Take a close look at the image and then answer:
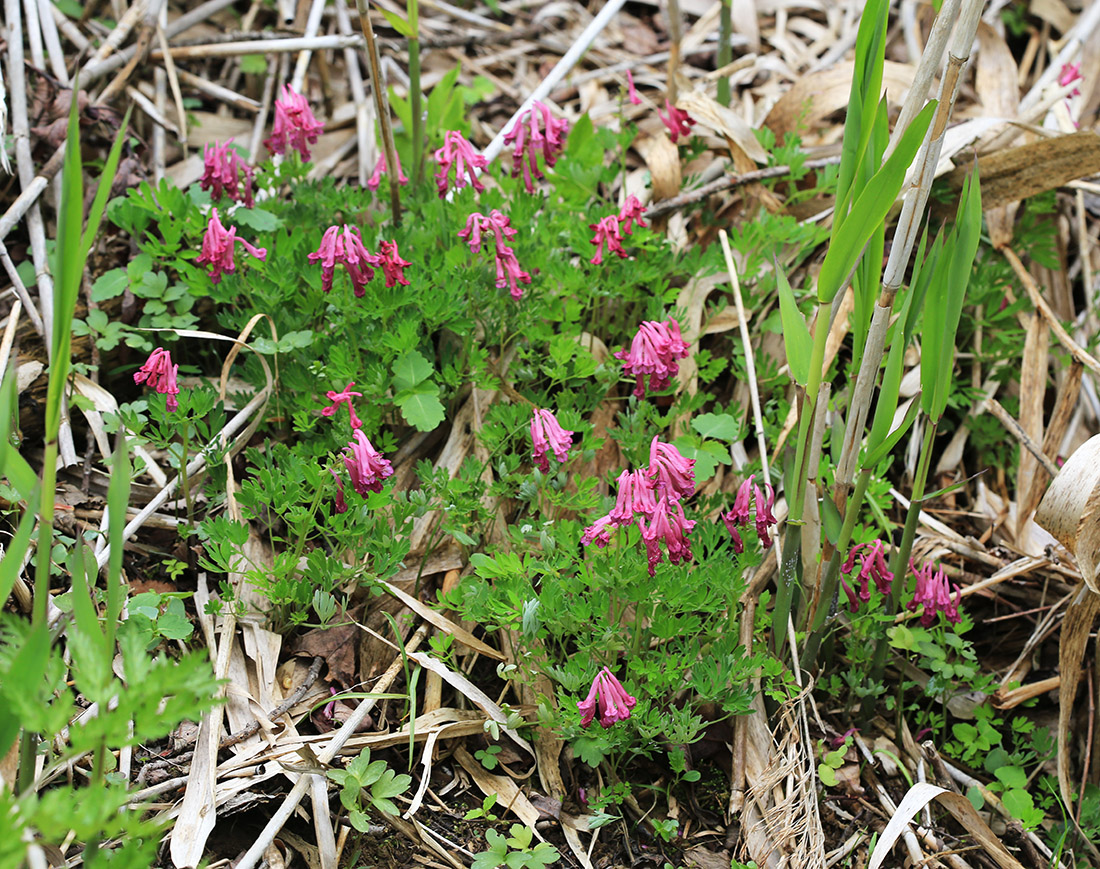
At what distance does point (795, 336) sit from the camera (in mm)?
2004

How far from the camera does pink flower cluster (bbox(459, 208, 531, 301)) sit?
107 inches

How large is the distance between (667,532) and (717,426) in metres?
0.75

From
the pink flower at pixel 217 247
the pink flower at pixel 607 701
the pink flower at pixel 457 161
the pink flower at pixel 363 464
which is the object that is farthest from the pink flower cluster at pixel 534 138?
the pink flower at pixel 607 701

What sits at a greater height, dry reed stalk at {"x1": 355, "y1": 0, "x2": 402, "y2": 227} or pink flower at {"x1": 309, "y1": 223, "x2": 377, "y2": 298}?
dry reed stalk at {"x1": 355, "y1": 0, "x2": 402, "y2": 227}

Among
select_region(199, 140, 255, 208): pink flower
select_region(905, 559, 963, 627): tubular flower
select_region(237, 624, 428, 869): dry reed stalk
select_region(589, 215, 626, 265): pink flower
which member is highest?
select_region(199, 140, 255, 208): pink flower

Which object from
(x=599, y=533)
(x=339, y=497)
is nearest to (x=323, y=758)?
(x=339, y=497)

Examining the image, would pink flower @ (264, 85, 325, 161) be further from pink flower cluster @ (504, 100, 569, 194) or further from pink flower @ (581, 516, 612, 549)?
pink flower @ (581, 516, 612, 549)

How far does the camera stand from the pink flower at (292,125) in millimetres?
3057

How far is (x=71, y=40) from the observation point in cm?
371

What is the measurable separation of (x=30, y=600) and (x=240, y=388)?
101cm

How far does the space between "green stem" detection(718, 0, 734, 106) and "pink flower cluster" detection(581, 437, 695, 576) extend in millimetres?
2193

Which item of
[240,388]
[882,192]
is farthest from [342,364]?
[882,192]

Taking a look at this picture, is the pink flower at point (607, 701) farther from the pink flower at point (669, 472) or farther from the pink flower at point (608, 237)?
the pink flower at point (608, 237)

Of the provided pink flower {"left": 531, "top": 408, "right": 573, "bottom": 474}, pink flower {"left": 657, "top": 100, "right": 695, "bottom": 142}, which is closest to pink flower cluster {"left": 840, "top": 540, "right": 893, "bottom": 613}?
pink flower {"left": 531, "top": 408, "right": 573, "bottom": 474}
